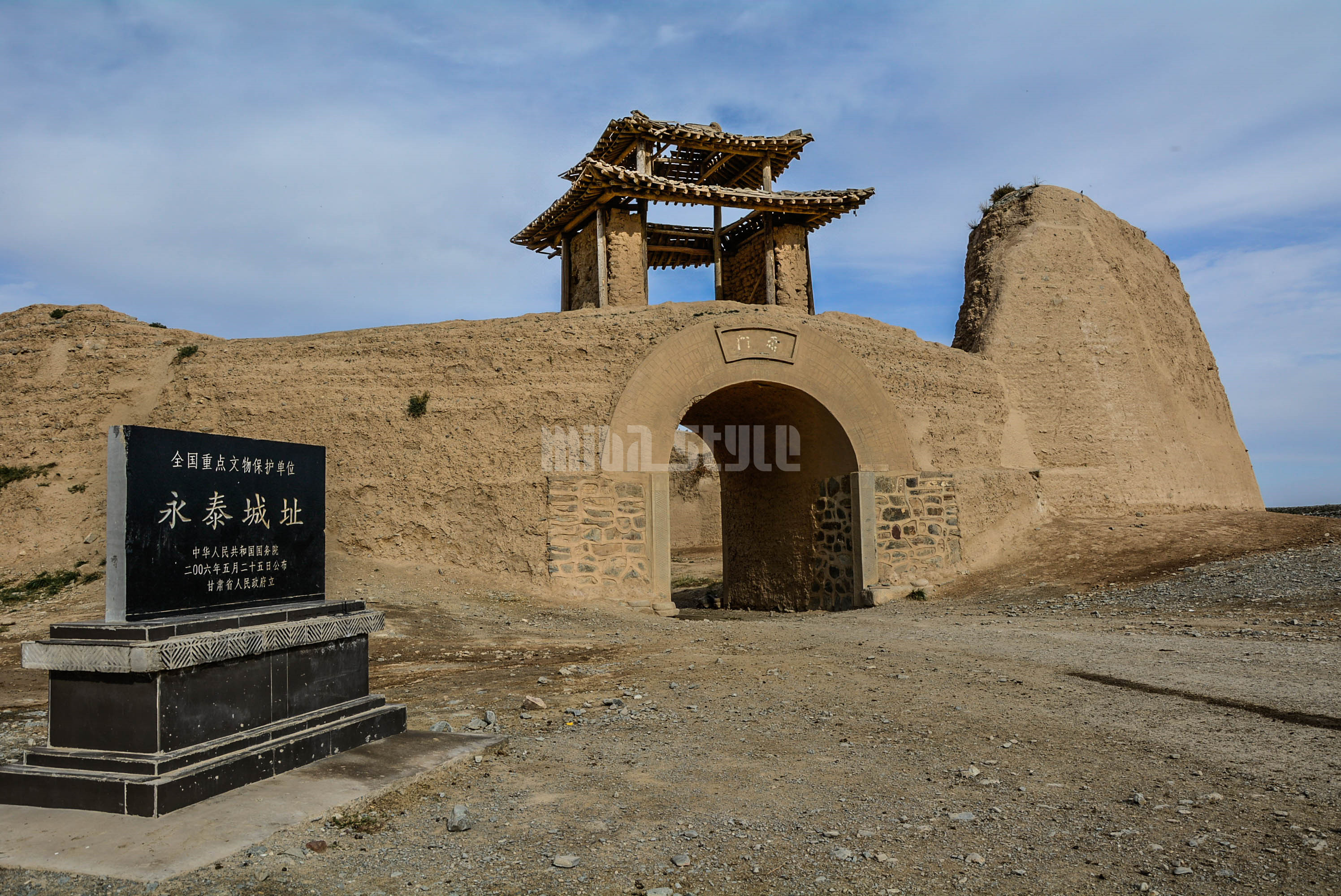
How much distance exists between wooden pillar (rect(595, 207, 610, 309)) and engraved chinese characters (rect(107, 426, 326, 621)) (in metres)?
11.1

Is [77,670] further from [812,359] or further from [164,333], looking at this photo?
[164,333]

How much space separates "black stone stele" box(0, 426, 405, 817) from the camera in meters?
3.63

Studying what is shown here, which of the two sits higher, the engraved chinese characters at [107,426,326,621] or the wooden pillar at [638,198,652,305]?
the wooden pillar at [638,198,652,305]

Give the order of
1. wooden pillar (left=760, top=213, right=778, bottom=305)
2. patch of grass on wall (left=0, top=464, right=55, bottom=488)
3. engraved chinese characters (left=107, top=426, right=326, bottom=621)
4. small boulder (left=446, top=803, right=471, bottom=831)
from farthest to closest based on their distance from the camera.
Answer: wooden pillar (left=760, top=213, right=778, bottom=305)
patch of grass on wall (left=0, top=464, right=55, bottom=488)
engraved chinese characters (left=107, top=426, right=326, bottom=621)
small boulder (left=446, top=803, right=471, bottom=831)

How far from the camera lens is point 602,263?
1570cm

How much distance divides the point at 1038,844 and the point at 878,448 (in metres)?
9.38

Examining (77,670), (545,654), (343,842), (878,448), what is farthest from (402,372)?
(343,842)

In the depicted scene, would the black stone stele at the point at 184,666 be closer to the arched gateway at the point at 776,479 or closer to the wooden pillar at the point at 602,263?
the arched gateway at the point at 776,479

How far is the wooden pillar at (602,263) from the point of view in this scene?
15.6 m

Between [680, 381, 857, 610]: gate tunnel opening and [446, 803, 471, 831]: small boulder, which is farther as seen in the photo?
[680, 381, 857, 610]: gate tunnel opening

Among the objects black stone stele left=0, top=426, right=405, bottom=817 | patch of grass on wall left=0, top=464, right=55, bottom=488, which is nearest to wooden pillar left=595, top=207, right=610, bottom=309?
patch of grass on wall left=0, top=464, right=55, bottom=488

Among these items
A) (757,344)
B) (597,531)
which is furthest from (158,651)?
(757,344)

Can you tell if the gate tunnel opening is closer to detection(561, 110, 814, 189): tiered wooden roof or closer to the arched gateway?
the arched gateway

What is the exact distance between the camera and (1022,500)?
1343cm
